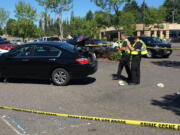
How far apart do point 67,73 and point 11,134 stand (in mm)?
3907

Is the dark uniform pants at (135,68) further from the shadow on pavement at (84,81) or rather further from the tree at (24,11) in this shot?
the tree at (24,11)

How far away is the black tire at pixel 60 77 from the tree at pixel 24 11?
31.5m

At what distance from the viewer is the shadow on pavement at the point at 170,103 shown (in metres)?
5.53

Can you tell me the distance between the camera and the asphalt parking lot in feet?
14.6

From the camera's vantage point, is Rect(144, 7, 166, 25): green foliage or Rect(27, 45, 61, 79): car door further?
Rect(144, 7, 166, 25): green foliage

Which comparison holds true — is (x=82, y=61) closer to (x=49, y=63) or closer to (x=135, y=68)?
(x=49, y=63)

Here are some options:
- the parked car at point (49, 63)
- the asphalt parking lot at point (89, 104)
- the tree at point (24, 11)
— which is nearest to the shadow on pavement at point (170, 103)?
the asphalt parking lot at point (89, 104)

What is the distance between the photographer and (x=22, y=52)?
844cm

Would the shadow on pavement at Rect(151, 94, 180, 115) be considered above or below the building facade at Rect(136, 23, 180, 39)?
below

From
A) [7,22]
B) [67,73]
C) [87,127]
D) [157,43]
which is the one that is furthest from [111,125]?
[7,22]

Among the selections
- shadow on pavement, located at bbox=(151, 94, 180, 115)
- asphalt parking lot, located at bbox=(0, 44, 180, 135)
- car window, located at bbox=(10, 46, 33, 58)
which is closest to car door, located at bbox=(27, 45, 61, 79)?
car window, located at bbox=(10, 46, 33, 58)

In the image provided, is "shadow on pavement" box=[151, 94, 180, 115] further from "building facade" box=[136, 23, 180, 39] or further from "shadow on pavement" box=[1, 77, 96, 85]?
"building facade" box=[136, 23, 180, 39]

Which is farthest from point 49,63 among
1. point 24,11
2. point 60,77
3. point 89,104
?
point 24,11

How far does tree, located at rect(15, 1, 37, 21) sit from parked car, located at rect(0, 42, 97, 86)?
3040 centimetres
